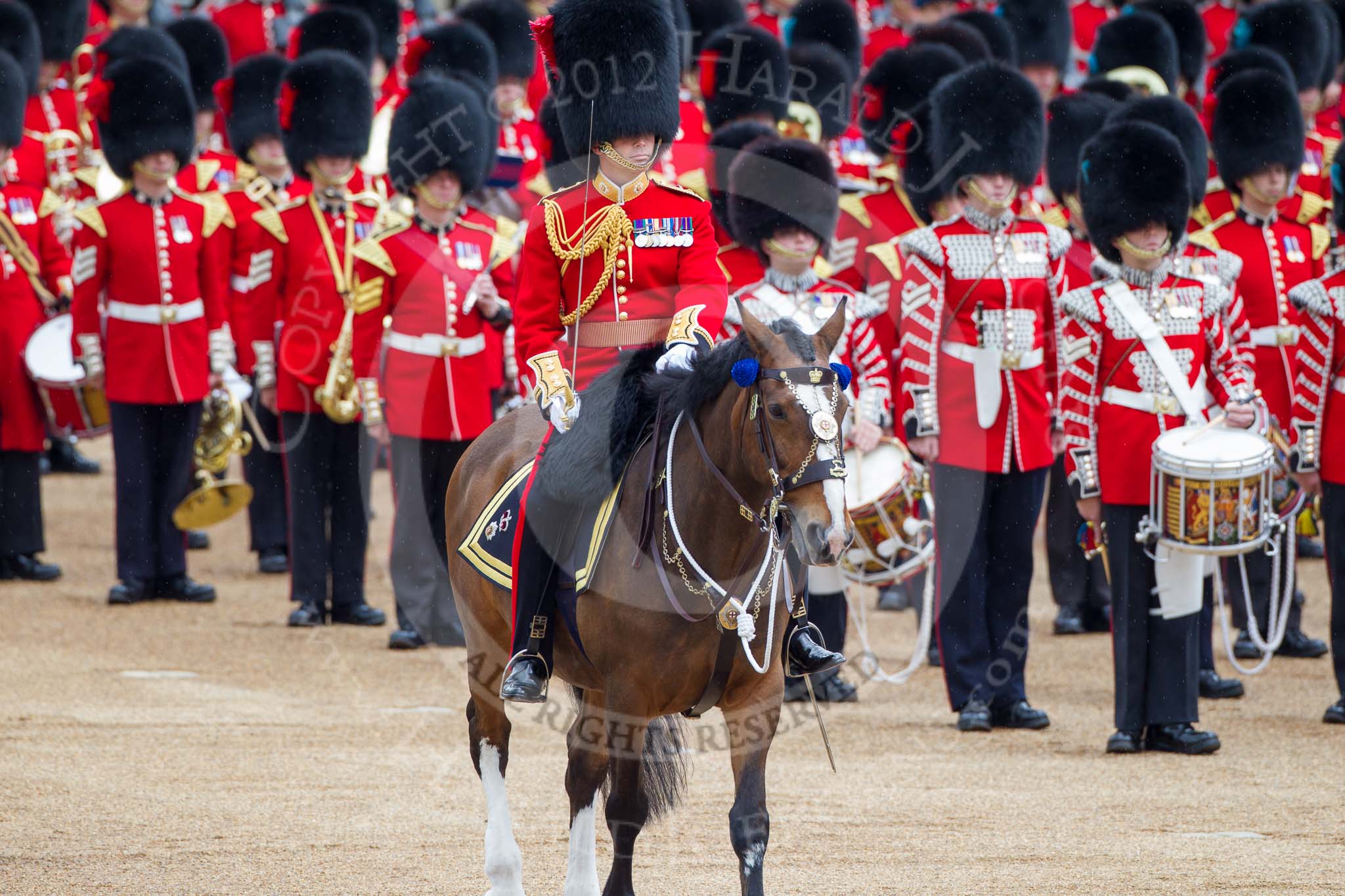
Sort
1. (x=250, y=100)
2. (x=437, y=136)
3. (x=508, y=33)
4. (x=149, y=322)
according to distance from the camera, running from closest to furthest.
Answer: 1. (x=437, y=136)
2. (x=149, y=322)
3. (x=250, y=100)
4. (x=508, y=33)

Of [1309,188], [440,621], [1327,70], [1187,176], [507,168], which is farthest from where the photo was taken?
[1327,70]

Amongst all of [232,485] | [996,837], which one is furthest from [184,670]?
[996,837]

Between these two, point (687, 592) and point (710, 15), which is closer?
point (687, 592)

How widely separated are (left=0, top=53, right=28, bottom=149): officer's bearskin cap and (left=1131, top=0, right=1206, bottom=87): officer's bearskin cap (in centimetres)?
583

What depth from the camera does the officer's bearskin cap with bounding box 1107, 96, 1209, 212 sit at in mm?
7418

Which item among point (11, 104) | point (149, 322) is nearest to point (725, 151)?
point (149, 322)

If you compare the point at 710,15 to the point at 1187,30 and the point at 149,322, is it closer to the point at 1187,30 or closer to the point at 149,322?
the point at 1187,30

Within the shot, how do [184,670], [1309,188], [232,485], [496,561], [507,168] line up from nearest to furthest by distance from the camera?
[496,561]
[184,670]
[232,485]
[1309,188]
[507,168]

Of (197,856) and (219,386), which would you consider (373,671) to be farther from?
(197,856)

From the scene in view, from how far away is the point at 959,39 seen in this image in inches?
383

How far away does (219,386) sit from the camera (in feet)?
26.9

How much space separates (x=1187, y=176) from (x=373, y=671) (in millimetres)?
3150

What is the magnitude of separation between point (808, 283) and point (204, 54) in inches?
210

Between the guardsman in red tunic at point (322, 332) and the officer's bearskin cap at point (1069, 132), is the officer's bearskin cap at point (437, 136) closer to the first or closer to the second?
the guardsman in red tunic at point (322, 332)
